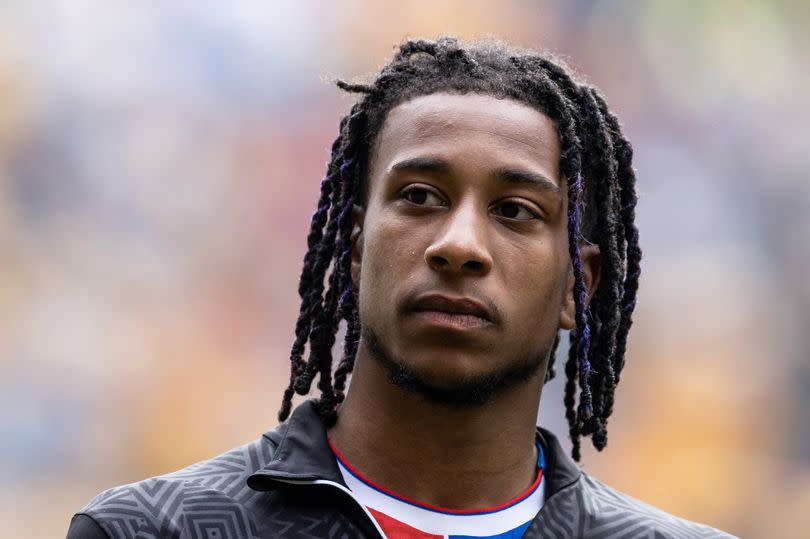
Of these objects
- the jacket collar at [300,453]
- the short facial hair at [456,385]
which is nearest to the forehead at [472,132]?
the short facial hair at [456,385]

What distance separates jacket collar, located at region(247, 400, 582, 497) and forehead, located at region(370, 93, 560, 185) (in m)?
0.60

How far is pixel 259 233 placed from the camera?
699 cm

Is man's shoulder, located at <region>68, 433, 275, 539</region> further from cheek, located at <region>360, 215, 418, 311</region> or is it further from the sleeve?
cheek, located at <region>360, 215, 418, 311</region>

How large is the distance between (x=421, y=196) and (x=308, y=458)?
61cm

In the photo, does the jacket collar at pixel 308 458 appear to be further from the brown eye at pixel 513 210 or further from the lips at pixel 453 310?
the brown eye at pixel 513 210

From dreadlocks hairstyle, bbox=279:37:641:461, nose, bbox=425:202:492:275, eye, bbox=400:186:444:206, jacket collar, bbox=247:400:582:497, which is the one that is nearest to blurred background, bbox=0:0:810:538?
dreadlocks hairstyle, bbox=279:37:641:461

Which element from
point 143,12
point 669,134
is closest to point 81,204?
point 143,12

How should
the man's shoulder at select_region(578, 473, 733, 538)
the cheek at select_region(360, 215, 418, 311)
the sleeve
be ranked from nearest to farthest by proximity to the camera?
the sleeve < the cheek at select_region(360, 215, 418, 311) < the man's shoulder at select_region(578, 473, 733, 538)

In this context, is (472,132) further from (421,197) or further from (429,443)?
(429,443)

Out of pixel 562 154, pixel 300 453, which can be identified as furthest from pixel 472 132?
pixel 300 453

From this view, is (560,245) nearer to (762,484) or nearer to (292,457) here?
(292,457)

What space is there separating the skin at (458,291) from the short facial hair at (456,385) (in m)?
0.01

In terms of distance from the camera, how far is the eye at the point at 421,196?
2.66 meters

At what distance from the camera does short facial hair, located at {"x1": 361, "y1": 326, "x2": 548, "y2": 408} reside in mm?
2543
